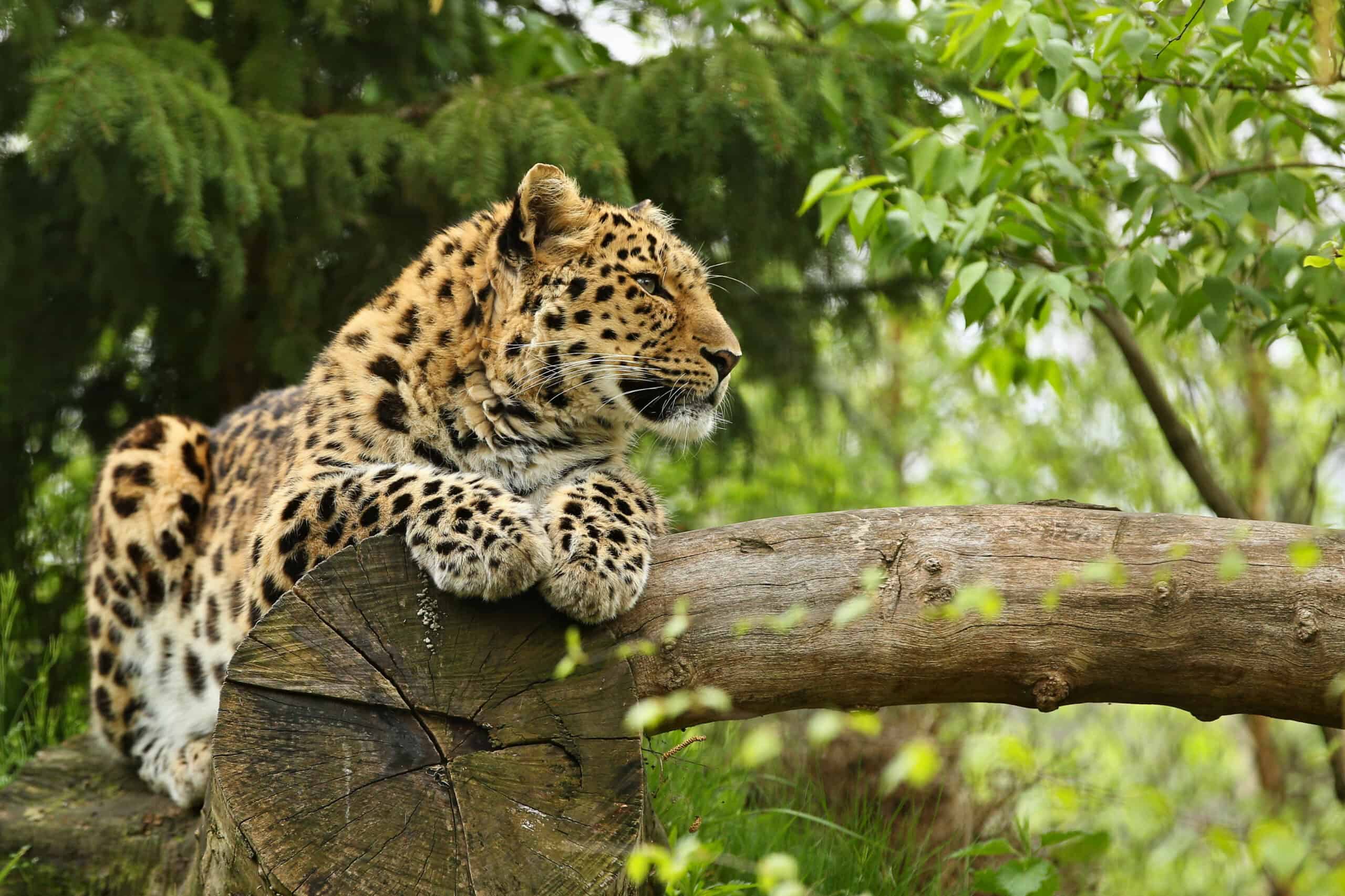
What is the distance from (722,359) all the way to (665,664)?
62.0 inches

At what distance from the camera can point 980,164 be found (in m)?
5.29

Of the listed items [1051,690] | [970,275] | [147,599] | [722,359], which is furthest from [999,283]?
[147,599]

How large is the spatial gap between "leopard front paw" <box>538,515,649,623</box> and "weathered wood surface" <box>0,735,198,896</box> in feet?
7.90

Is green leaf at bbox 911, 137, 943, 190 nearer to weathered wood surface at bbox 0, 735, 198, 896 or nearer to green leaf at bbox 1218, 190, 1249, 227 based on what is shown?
green leaf at bbox 1218, 190, 1249, 227

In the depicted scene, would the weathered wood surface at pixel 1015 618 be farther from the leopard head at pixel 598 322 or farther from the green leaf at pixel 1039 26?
the green leaf at pixel 1039 26

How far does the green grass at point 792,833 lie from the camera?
5012 mm

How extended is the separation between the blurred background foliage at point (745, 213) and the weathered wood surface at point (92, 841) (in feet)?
3.92

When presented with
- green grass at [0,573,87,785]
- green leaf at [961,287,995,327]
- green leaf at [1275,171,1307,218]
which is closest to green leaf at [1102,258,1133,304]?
green leaf at [961,287,995,327]

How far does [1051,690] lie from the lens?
399cm

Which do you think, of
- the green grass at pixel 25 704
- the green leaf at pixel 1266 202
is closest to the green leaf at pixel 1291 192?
the green leaf at pixel 1266 202

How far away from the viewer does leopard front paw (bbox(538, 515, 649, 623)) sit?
3.99m

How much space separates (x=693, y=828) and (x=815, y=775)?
2353 millimetres

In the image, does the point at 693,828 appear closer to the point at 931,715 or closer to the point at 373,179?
the point at 373,179

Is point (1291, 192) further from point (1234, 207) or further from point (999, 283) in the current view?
point (999, 283)
